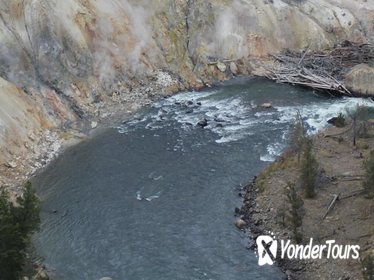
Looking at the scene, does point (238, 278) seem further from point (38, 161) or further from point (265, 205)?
point (38, 161)

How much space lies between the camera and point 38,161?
46781 millimetres

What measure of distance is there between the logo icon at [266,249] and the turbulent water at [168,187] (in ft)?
2.09

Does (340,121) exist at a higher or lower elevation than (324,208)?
lower

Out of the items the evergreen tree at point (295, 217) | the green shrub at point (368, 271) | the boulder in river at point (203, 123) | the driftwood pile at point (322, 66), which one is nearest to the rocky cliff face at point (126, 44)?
the driftwood pile at point (322, 66)

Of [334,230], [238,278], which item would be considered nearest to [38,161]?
[238,278]

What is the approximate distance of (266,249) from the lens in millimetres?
Answer: 34250

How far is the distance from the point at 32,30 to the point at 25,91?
22.7ft

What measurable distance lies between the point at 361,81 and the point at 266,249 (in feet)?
102

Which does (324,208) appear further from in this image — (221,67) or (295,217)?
(221,67)

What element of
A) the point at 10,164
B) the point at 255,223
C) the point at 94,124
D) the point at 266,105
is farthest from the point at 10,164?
the point at 266,105

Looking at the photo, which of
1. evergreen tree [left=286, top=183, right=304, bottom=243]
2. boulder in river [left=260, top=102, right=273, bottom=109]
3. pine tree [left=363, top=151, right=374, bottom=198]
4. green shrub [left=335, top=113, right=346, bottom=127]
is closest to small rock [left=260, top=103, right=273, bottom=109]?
boulder in river [left=260, top=102, right=273, bottom=109]

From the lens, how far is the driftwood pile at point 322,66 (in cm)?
6075

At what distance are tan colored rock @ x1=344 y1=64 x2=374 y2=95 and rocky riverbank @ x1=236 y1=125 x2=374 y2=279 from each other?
13671 mm

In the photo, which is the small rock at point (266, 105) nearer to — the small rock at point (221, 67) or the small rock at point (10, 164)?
the small rock at point (221, 67)
